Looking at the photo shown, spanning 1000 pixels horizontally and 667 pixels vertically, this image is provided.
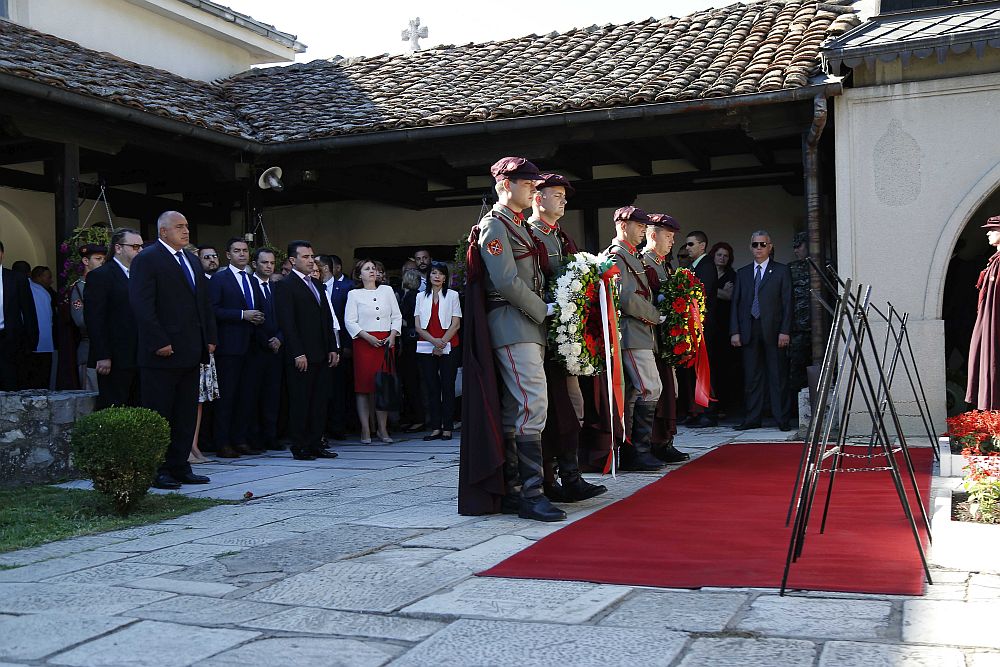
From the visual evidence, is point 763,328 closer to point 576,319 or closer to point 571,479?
point 571,479

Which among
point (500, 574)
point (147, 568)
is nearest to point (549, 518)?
point (500, 574)

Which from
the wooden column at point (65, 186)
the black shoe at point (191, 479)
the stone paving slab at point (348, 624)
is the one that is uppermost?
the wooden column at point (65, 186)

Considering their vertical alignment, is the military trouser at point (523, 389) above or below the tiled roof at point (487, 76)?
below

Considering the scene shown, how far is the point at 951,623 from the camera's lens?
337cm

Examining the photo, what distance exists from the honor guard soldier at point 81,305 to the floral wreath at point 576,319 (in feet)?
15.4

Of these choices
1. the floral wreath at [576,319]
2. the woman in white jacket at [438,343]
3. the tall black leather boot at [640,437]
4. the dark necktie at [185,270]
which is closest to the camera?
the floral wreath at [576,319]

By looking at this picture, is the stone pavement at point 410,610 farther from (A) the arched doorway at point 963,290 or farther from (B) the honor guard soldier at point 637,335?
(A) the arched doorway at point 963,290

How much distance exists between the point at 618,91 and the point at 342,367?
13.3ft

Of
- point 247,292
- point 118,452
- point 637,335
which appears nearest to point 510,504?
point 637,335

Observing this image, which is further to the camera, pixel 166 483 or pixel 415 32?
pixel 415 32

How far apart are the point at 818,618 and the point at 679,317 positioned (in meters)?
4.52

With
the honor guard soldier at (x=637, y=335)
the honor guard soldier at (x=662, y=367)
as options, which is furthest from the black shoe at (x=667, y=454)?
the honor guard soldier at (x=637, y=335)

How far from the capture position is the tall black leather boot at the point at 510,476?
5863 millimetres

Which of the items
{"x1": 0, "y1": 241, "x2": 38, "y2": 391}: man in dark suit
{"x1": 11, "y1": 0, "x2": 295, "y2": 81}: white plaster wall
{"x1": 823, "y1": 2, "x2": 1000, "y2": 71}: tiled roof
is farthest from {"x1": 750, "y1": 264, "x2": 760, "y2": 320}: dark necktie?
{"x1": 11, "y1": 0, "x2": 295, "y2": 81}: white plaster wall
